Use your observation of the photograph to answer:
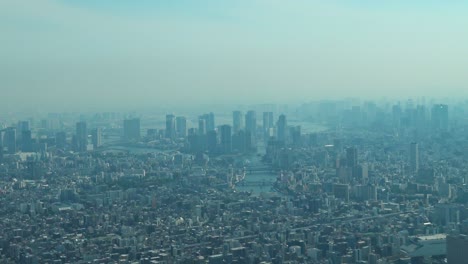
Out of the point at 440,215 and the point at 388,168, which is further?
the point at 388,168

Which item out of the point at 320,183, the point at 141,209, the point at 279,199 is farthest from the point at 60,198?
the point at 320,183

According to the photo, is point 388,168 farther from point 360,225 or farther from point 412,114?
point 412,114

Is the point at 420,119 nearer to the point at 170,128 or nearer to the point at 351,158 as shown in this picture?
the point at 170,128

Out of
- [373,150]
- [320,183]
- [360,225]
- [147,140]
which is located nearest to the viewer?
[360,225]

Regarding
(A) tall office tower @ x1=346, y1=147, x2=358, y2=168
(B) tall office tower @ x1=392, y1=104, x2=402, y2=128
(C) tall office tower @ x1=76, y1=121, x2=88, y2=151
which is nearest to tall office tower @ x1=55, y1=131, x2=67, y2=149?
(C) tall office tower @ x1=76, y1=121, x2=88, y2=151

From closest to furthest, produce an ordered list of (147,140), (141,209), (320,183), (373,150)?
1. (141,209)
2. (320,183)
3. (373,150)
4. (147,140)

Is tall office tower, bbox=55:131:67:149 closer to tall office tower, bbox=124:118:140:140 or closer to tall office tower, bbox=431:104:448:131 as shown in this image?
tall office tower, bbox=124:118:140:140

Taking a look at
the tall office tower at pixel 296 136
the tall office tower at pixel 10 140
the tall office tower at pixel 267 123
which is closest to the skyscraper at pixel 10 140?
the tall office tower at pixel 10 140
